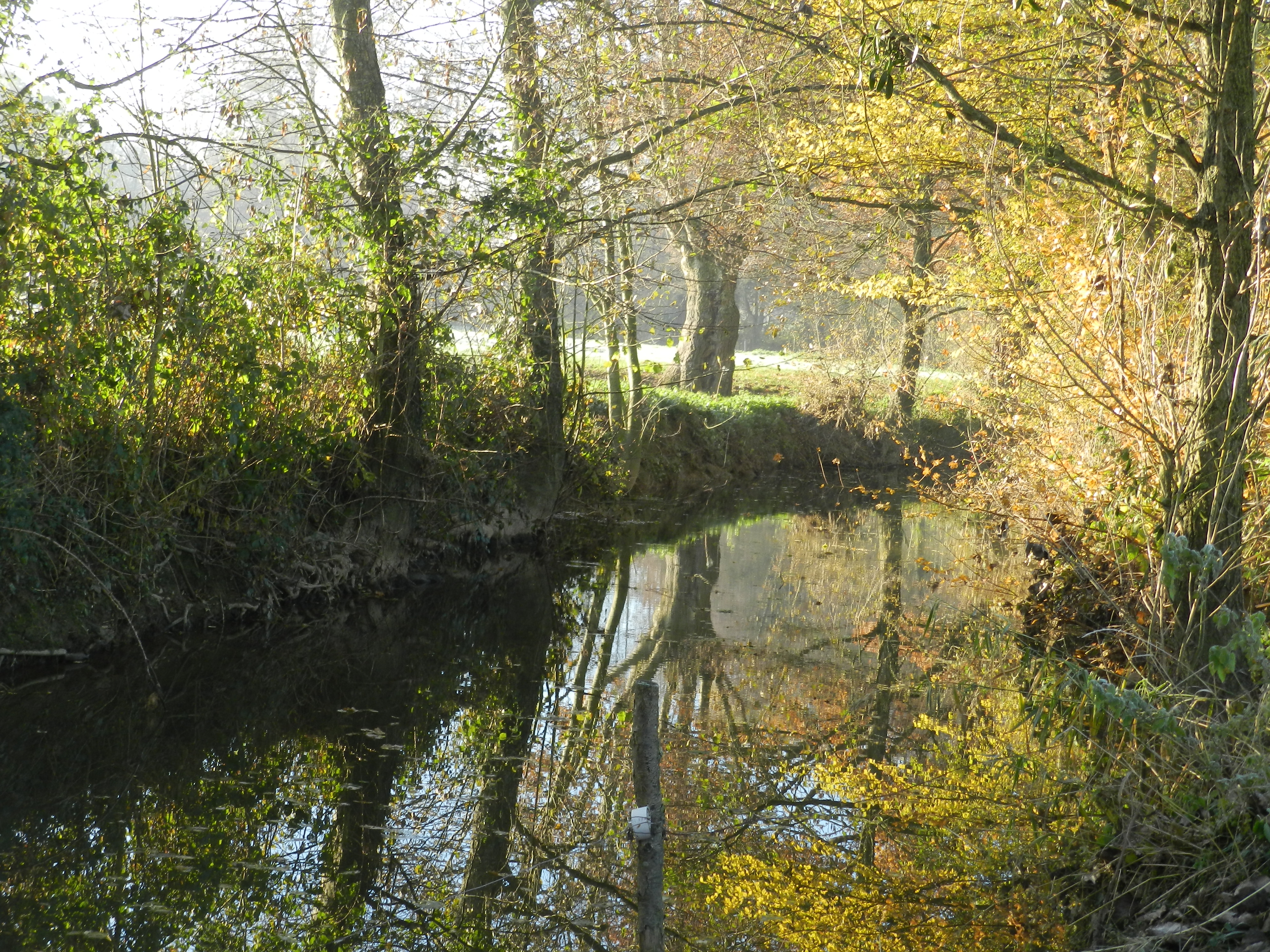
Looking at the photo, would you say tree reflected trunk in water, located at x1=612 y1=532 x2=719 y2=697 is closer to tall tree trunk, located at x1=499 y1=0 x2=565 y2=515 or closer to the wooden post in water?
tall tree trunk, located at x1=499 y1=0 x2=565 y2=515

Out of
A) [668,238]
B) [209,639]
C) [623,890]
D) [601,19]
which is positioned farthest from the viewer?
[668,238]

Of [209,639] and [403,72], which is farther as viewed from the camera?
[403,72]

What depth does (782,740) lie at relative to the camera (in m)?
6.98

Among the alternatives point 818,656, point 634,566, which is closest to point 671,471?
point 634,566

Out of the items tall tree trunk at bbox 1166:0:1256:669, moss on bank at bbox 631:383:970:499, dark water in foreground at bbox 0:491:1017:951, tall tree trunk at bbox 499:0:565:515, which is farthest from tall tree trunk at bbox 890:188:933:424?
tall tree trunk at bbox 1166:0:1256:669

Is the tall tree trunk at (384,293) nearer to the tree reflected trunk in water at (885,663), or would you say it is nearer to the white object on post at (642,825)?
the tree reflected trunk in water at (885,663)

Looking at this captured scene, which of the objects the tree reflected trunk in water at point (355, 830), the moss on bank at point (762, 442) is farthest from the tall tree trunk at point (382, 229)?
the moss on bank at point (762, 442)

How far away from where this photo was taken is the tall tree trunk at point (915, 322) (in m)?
17.2

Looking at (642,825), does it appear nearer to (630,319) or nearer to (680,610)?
(680,610)

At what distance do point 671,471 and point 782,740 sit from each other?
1215 centimetres

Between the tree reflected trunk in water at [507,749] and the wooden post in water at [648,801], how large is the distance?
0.95m

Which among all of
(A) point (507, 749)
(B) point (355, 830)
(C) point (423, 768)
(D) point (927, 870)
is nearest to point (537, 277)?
(A) point (507, 749)

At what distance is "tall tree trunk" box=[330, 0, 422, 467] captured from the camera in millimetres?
9359

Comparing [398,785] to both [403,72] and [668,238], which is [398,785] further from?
[668,238]
